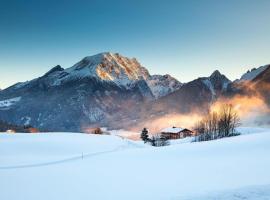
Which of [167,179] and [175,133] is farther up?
[175,133]

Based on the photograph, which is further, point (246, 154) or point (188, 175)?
point (246, 154)

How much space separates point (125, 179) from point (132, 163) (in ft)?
16.7

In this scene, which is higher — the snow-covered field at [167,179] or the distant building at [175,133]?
the distant building at [175,133]

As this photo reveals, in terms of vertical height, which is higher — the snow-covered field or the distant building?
the distant building

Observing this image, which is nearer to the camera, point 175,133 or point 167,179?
point 167,179

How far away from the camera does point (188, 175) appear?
53.5ft

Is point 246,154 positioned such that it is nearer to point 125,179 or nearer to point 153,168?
point 153,168

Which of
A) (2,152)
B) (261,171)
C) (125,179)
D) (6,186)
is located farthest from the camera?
(2,152)

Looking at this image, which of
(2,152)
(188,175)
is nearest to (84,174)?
(188,175)

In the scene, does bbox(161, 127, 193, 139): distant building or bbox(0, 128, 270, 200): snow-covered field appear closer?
bbox(0, 128, 270, 200): snow-covered field

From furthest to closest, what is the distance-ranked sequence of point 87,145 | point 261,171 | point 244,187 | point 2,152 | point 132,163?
point 87,145
point 2,152
point 132,163
point 261,171
point 244,187

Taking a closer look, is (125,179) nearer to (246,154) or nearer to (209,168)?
(209,168)

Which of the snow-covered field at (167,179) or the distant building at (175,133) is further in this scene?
the distant building at (175,133)

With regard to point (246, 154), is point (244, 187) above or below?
below
